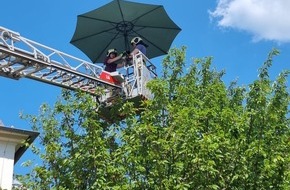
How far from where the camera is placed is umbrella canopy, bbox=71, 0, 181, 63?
764 inches

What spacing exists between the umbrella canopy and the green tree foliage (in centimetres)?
652

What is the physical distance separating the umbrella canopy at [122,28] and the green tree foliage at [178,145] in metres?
6.52

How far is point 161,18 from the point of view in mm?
19922

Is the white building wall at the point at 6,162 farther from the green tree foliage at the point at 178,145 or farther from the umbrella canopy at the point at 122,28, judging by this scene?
the umbrella canopy at the point at 122,28

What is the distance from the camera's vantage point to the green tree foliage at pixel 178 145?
11.1m

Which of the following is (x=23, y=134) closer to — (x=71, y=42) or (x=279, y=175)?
(x=71, y=42)

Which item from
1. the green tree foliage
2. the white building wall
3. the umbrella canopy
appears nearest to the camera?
the green tree foliage

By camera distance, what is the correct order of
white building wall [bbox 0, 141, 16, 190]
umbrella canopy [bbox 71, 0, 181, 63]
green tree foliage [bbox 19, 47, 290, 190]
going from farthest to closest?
umbrella canopy [bbox 71, 0, 181, 63] < white building wall [bbox 0, 141, 16, 190] < green tree foliage [bbox 19, 47, 290, 190]

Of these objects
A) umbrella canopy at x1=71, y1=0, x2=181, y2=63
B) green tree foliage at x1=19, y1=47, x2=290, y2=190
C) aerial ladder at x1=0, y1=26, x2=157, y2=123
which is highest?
umbrella canopy at x1=71, y1=0, x2=181, y2=63

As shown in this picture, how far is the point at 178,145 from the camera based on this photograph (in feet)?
37.0

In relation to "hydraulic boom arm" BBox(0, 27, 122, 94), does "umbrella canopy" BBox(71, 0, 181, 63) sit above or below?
above

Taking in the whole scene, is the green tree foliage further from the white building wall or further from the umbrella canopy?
the umbrella canopy

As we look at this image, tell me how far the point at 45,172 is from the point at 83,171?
3.53ft

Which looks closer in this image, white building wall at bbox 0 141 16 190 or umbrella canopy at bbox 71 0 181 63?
white building wall at bbox 0 141 16 190
